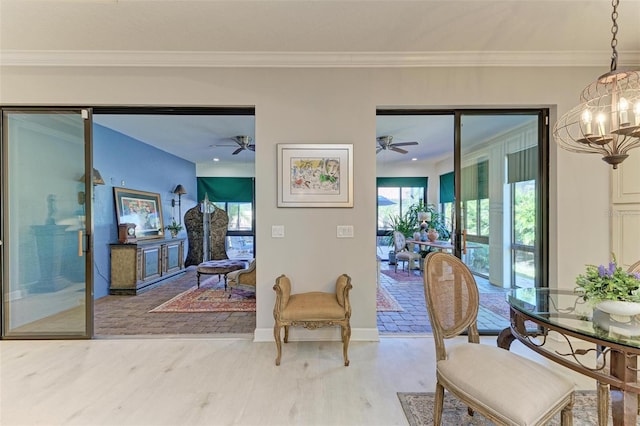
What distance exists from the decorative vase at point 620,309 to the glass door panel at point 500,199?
1.55 metres

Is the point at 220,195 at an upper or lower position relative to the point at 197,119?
lower

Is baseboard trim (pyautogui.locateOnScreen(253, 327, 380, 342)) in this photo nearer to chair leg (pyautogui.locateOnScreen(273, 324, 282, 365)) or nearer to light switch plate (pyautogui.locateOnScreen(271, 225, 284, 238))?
chair leg (pyautogui.locateOnScreen(273, 324, 282, 365))

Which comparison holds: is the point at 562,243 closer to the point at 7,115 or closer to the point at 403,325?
the point at 403,325

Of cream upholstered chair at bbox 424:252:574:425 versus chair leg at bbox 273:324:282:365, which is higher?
cream upholstered chair at bbox 424:252:574:425

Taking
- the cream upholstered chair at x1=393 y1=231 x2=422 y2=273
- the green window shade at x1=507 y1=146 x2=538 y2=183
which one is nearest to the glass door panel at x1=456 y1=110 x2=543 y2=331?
the green window shade at x1=507 y1=146 x2=538 y2=183

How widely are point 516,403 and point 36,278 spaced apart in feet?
14.3

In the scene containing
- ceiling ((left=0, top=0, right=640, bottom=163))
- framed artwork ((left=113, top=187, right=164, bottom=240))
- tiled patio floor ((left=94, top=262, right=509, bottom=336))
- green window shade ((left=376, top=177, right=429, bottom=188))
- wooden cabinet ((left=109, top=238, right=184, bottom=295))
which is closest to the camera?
ceiling ((left=0, top=0, right=640, bottom=163))

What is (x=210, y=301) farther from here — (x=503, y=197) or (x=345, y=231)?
(x=503, y=197)

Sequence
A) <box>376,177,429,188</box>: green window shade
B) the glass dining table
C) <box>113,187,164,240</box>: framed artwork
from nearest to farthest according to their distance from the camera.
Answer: the glass dining table → <box>113,187,164,240</box>: framed artwork → <box>376,177,429,188</box>: green window shade

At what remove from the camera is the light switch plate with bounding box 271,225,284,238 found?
9.39 feet

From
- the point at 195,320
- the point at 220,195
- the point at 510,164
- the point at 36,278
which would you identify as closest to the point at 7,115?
the point at 36,278

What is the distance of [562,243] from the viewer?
9.20ft

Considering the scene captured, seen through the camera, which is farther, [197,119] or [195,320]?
[197,119]

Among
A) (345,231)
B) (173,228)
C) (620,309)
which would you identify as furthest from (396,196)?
(620,309)
